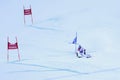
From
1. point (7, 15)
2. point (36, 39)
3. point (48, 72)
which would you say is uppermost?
point (7, 15)

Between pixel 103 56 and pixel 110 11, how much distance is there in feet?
4.90

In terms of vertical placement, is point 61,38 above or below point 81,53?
above

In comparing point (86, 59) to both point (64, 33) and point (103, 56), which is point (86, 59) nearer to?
point (103, 56)

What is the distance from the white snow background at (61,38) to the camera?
328cm

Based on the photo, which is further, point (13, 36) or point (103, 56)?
point (13, 36)

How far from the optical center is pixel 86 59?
3492 mm

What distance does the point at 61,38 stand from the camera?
4.07 metres

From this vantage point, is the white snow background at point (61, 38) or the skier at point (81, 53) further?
the skier at point (81, 53)

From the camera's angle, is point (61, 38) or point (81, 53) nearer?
point (81, 53)

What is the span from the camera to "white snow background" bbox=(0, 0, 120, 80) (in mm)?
3275

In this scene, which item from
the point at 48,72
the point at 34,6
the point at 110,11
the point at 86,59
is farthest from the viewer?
the point at 34,6

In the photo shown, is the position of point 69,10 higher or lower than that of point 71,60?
higher

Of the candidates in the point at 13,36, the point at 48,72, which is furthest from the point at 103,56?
the point at 13,36

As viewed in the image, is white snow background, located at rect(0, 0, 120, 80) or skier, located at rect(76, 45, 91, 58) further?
skier, located at rect(76, 45, 91, 58)
